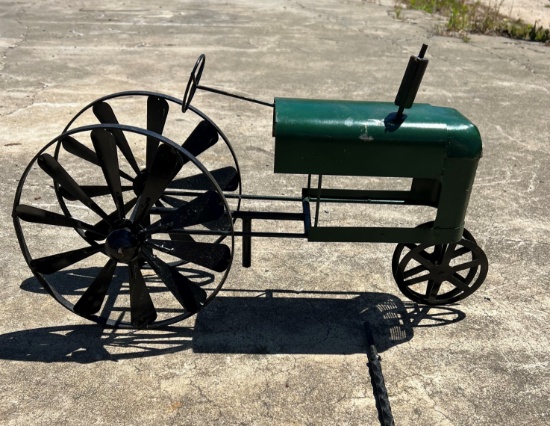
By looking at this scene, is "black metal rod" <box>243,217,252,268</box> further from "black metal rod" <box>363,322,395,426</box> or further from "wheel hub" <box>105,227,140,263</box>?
"black metal rod" <box>363,322,395,426</box>

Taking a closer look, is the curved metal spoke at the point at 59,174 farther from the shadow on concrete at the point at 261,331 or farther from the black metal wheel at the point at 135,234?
the shadow on concrete at the point at 261,331

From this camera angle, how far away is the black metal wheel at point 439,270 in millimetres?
4438

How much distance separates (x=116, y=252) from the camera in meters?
3.92

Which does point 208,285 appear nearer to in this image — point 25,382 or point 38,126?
point 25,382

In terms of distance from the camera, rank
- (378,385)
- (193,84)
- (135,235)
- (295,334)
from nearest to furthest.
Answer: (378,385) < (135,235) < (193,84) < (295,334)

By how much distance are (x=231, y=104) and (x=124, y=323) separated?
5.65m

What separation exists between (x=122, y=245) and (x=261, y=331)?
1284 millimetres

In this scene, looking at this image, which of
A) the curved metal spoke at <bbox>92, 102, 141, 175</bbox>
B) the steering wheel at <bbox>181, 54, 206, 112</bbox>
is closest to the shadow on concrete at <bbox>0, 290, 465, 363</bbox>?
the curved metal spoke at <bbox>92, 102, 141, 175</bbox>

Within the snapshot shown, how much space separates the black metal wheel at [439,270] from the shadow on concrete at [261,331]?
0.15 meters

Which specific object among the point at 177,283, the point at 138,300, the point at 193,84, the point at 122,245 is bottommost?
the point at 138,300

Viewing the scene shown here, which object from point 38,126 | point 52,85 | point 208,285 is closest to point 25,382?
point 208,285

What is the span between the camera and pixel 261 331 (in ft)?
14.4

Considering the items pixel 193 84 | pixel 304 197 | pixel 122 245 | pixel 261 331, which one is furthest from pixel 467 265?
pixel 122 245

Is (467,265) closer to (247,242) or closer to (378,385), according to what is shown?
(378,385)
